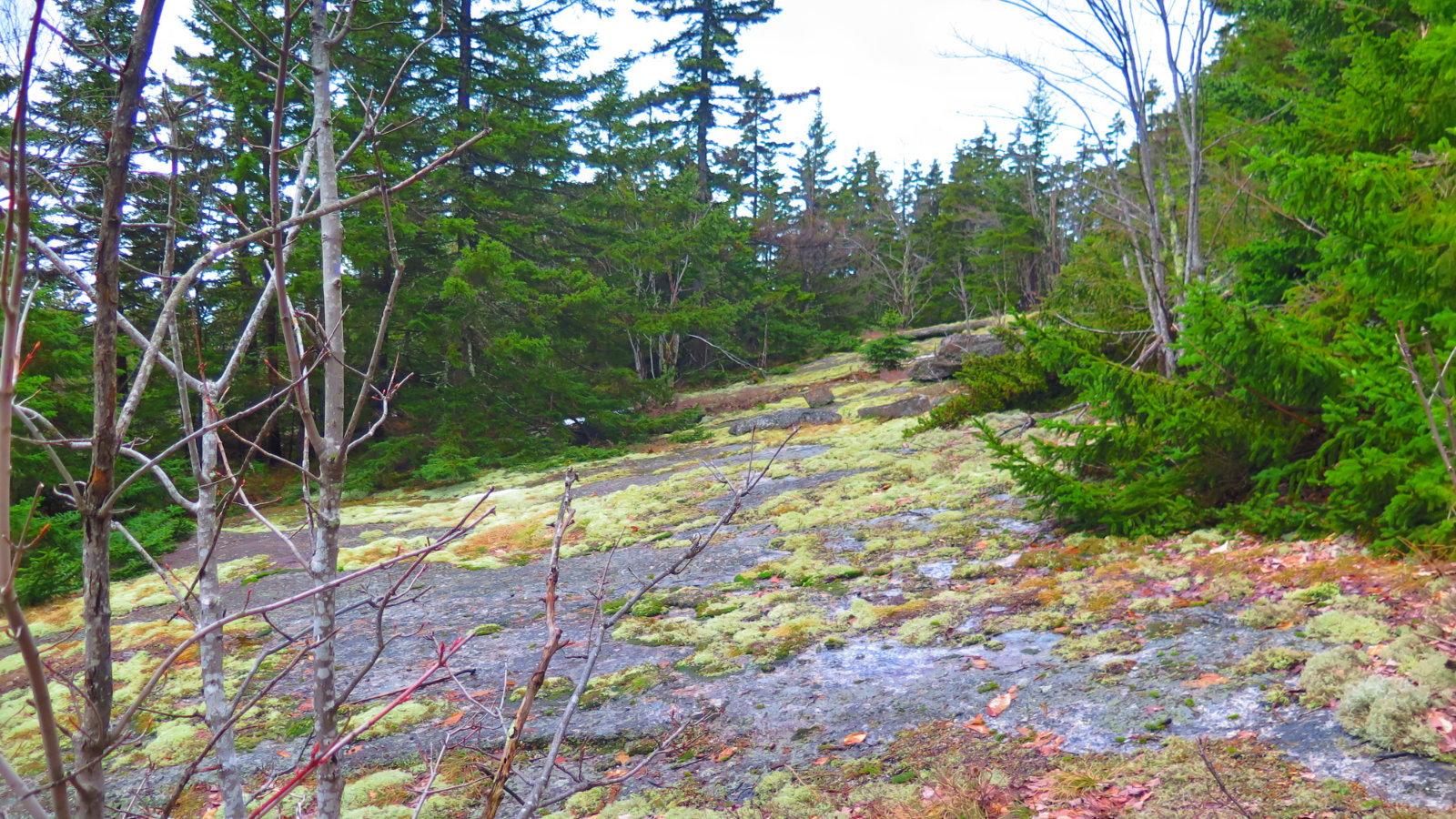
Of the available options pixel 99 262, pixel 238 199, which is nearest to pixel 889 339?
pixel 238 199

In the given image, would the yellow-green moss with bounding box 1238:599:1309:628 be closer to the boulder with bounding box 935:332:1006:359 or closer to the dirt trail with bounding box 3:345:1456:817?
the dirt trail with bounding box 3:345:1456:817

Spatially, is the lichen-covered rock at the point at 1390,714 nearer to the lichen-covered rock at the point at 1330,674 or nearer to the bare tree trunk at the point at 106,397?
the lichen-covered rock at the point at 1330,674

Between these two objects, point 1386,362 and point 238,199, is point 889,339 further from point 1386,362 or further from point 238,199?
point 1386,362

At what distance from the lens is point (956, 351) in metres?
14.3

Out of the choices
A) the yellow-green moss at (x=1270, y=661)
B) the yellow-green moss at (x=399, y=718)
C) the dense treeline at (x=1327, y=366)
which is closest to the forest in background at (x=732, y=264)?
the dense treeline at (x=1327, y=366)

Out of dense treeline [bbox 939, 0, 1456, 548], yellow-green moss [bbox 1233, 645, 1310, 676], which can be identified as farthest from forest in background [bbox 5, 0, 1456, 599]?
yellow-green moss [bbox 1233, 645, 1310, 676]

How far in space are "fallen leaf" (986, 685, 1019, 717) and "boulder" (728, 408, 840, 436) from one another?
956 centimetres

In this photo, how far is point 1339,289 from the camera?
4.68 m

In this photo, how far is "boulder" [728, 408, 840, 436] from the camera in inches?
510

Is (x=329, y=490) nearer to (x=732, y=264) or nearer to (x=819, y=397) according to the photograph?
(x=819, y=397)

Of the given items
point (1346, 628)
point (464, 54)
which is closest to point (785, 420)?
point (464, 54)

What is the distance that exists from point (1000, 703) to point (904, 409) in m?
9.05

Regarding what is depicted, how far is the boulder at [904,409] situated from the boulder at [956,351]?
2.29 meters

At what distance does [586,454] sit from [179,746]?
9.34 m
